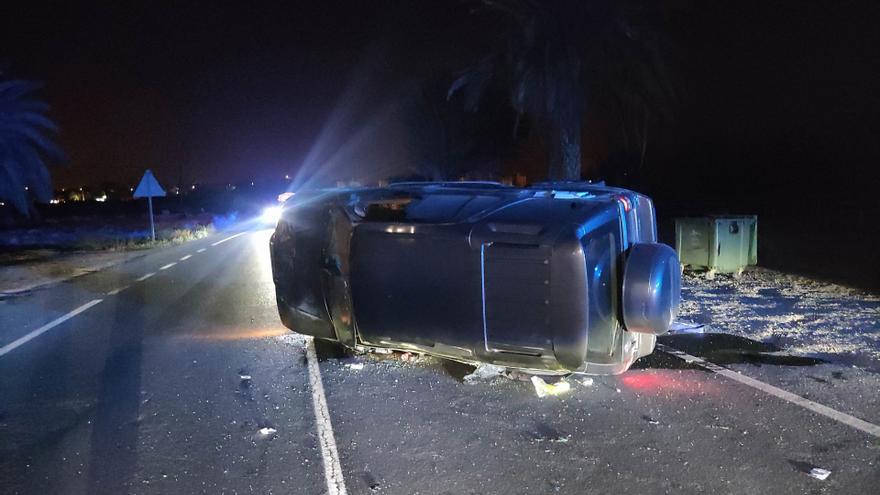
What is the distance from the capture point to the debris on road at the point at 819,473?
4.23 metres

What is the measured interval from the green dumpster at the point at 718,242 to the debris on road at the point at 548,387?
6719 millimetres

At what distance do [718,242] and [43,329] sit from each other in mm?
10328

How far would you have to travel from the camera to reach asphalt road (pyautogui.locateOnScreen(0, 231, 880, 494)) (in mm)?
4332

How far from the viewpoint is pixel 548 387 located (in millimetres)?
5938

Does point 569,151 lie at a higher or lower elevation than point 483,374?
higher

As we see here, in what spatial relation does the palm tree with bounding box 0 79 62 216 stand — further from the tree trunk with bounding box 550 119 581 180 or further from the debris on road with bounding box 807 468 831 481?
the debris on road with bounding box 807 468 831 481

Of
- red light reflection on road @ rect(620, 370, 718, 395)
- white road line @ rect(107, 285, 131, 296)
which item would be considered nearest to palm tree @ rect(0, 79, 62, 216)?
white road line @ rect(107, 285, 131, 296)

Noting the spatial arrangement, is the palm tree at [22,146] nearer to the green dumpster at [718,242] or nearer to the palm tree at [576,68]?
the palm tree at [576,68]

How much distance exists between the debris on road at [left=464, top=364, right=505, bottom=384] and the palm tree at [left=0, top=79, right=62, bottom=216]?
113ft

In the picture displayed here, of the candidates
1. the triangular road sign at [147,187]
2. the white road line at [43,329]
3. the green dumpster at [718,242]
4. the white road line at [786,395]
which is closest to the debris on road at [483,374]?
the white road line at [786,395]

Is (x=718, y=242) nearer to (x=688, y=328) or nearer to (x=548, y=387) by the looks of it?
(x=688, y=328)

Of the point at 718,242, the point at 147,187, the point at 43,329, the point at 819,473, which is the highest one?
the point at 147,187

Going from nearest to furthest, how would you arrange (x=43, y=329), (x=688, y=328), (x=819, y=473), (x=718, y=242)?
(x=819, y=473), (x=688, y=328), (x=43, y=329), (x=718, y=242)

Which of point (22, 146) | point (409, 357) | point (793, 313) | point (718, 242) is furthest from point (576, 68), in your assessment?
point (22, 146)
